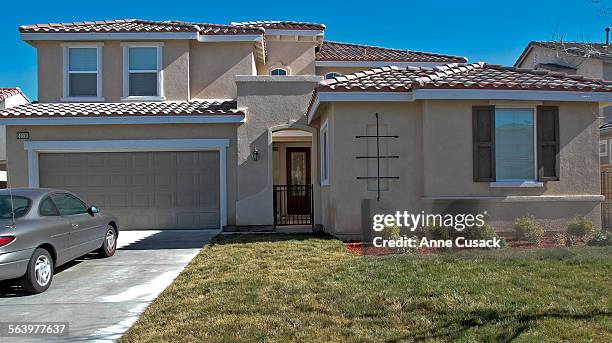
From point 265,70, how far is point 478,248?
1201 centimetres

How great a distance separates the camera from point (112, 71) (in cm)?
1543

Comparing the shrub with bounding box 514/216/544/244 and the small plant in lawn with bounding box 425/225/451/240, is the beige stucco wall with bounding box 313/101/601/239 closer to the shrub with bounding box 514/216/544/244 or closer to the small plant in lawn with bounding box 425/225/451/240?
the shrub with bounding box 514/216/544/244

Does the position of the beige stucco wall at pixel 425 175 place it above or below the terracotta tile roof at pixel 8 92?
below

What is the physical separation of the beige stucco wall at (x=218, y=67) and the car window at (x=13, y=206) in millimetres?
8900

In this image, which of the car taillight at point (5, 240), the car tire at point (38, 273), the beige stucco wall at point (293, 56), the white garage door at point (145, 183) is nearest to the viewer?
the car taillight at point (5, 240)

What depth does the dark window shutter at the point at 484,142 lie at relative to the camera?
10.5m

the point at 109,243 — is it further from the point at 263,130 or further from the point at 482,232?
the point at 482,232

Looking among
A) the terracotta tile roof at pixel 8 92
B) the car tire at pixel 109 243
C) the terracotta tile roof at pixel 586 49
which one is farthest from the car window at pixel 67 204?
the terracotta tile roof at pixel 8 92

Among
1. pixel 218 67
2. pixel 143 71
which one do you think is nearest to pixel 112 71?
pixel 143 71

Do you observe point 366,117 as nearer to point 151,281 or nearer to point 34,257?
point 151,281

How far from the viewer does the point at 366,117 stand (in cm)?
1084

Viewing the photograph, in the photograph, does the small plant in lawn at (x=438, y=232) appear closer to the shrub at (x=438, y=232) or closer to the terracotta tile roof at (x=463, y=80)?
the shrub at (x=438, y=232)

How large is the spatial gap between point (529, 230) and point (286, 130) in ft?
23.0

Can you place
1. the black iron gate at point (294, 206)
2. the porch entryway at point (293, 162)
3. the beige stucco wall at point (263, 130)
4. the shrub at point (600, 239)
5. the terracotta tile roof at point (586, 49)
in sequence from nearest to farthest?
the terracotta tile roof at point (586, 49) → the shrub at point (600, 239) → the beige stucco wall at point (263, 130) → the black iron gate at point (294, 206) → the porch entryway at point (293, 162)
